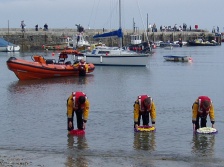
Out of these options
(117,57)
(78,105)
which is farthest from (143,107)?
(117,57)

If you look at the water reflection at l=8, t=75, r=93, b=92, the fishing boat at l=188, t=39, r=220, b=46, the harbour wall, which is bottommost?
the water reflection at l=8, t=75, r=93, b=92

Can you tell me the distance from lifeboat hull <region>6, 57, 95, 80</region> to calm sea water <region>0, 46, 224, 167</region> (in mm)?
1125

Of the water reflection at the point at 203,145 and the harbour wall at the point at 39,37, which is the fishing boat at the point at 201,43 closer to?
the harbour wall at the point at 39,37

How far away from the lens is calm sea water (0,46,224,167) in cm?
1295

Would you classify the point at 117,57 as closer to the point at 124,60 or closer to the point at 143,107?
the point at 124,60

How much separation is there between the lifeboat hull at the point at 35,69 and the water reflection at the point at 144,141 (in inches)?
763

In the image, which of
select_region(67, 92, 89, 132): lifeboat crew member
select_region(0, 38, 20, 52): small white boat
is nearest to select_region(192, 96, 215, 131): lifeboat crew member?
select_region(67, 92, 89, 132): lifeboat crew member

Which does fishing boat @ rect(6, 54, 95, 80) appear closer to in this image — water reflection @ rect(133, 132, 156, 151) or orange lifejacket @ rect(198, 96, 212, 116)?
water reflection @ rect(133, 132, 156, 151)

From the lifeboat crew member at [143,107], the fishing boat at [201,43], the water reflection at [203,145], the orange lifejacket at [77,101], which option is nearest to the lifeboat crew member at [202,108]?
the water reflection at [203,145]

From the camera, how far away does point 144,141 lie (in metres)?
15.0

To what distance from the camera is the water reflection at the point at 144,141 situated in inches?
562

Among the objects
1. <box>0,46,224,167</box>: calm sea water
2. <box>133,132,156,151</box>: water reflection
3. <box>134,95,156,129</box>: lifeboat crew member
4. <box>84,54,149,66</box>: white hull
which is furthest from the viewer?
<box>84,54,149,66</box>: white hull

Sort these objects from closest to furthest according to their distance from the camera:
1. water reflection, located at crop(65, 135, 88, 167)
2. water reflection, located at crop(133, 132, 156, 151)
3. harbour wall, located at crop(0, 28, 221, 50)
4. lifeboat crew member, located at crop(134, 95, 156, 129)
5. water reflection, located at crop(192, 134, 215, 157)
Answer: water reflection, located at crop(65, 135, 88, 167) < water reflection, located at crop(192, 134, 215, 157) < water reflection, located at crop(133, 132, 156, 151) < lifeboat crew member, located at crop(134, 95, 156, 129) < harbour wall, located at crop(0, 28, 221, 50)

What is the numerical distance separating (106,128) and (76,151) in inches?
147
